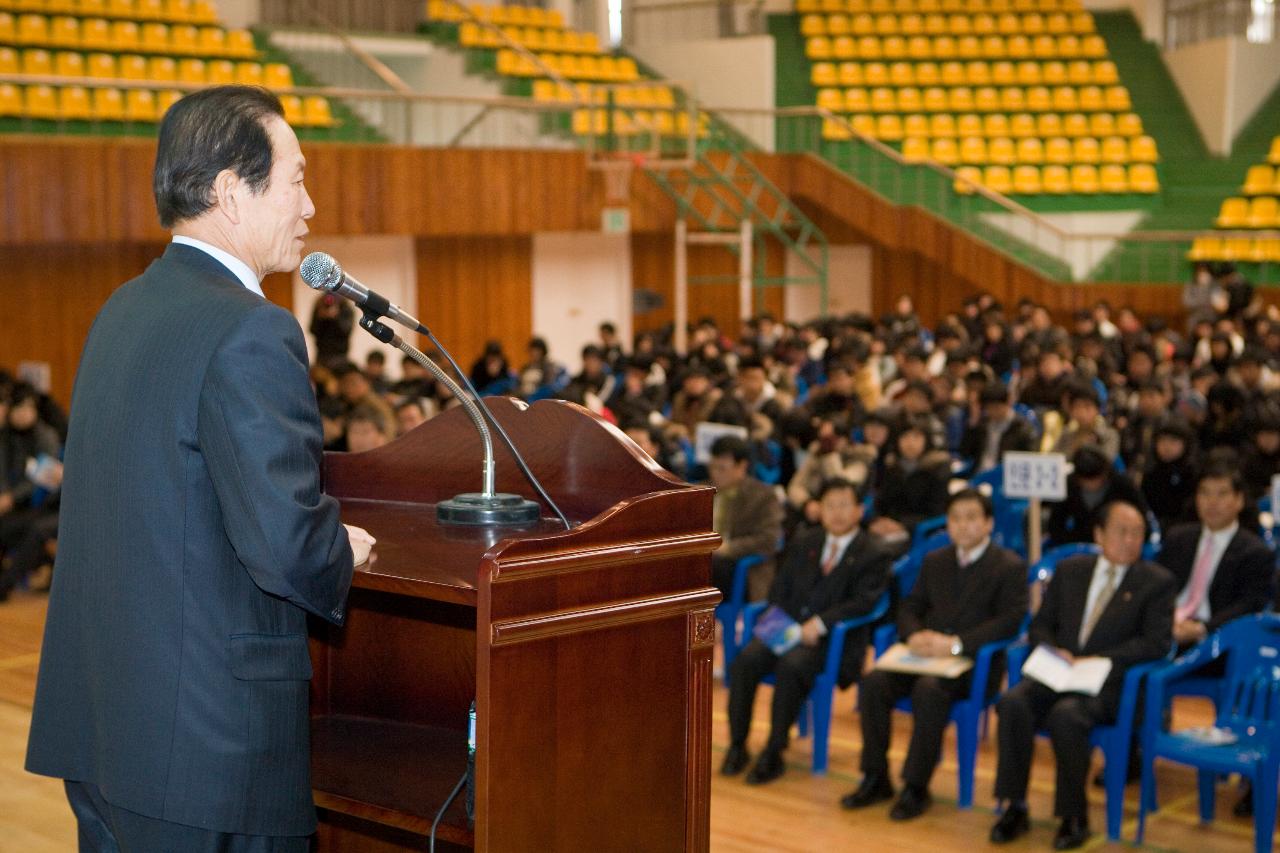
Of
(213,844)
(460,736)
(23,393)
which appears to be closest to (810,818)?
(460,736)

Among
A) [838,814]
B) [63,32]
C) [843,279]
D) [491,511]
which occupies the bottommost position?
[838,814]

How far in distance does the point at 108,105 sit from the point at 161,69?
83.4 inches

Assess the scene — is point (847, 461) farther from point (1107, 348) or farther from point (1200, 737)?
point (1107, 348)

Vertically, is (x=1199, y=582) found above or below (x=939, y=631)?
above

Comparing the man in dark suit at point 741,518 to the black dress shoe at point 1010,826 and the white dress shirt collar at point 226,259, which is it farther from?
the white dress shirt collar at point 226,259

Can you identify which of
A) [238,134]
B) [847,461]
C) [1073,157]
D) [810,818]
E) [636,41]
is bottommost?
[810,818]

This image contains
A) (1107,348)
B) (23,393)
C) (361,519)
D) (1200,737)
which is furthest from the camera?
(1107,348)

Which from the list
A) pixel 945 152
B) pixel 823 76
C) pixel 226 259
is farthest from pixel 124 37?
pixel 226 259

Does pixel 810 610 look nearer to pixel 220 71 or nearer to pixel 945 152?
pixel 220 71

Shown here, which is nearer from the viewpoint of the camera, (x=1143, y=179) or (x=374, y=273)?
(x=374, y=273)

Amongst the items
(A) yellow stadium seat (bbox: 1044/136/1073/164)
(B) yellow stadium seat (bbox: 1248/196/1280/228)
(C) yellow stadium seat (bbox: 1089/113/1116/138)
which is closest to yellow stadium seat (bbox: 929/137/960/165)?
(A) yellow stadium seat (bbox: 1044/136/1073/164)

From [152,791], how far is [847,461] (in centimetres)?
617

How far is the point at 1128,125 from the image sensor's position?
19.4 meters

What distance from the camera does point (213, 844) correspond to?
1829 mm
